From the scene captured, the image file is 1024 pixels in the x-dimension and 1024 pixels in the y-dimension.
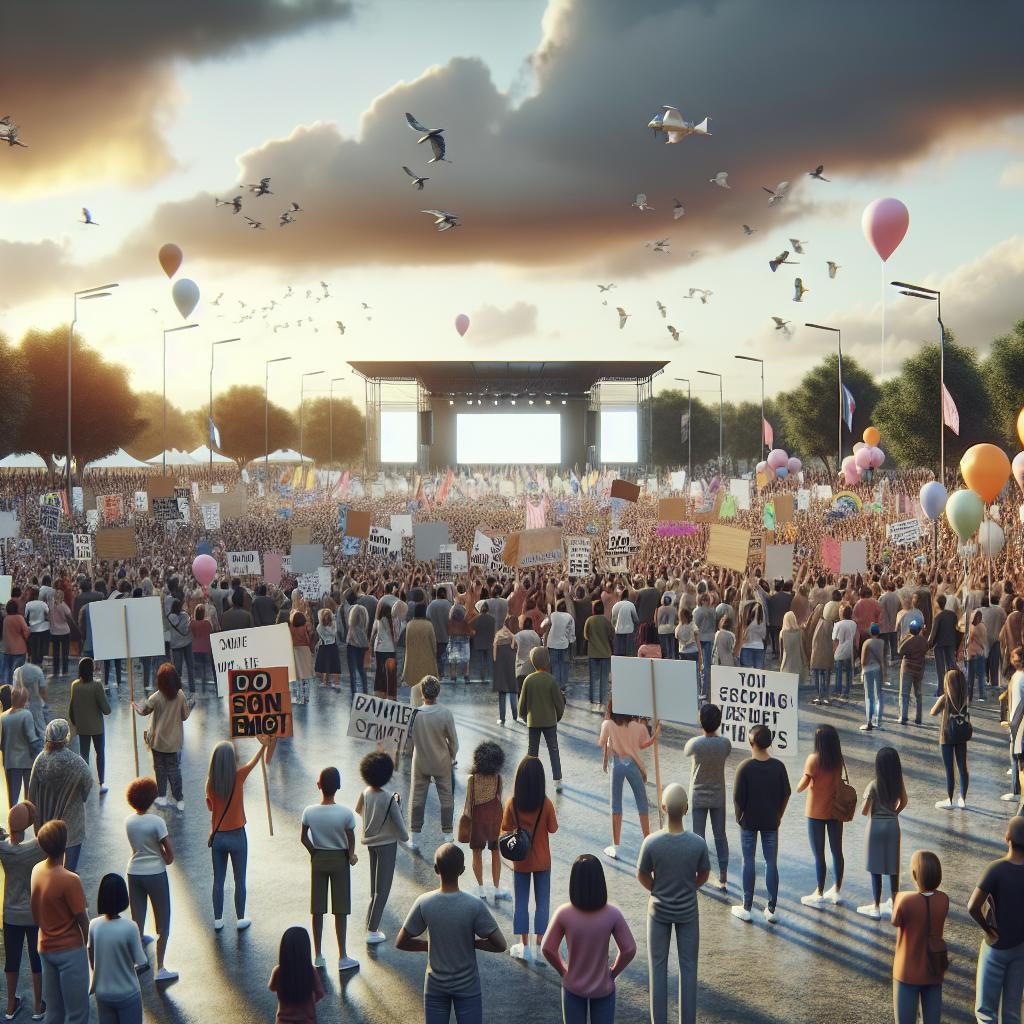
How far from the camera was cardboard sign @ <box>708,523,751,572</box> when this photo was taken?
19.2 meters

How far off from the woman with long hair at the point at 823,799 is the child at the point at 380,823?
9.49 feet

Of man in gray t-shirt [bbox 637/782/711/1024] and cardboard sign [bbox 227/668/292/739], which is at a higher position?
cardboard sign [bbox 227/668/292/739]

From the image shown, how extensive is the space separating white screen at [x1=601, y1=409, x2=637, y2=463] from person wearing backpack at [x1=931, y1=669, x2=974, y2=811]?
57392 mm

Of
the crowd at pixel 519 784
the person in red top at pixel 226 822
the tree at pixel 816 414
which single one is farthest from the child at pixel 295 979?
the tree at pixel 816 414

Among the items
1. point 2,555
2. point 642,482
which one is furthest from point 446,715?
point 642,482

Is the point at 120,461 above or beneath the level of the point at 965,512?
above

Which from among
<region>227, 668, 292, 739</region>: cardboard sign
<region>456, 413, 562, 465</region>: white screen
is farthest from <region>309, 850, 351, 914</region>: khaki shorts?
<region>456, 413, 562, 465</region>: white screen

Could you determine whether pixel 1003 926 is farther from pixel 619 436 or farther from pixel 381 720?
pixel 619 436

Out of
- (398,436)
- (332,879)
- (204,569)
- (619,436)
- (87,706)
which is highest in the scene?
(398,436)

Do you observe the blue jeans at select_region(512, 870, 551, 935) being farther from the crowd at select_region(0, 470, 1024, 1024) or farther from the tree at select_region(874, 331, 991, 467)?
the tree at select_region(874, 331, 991, 467)

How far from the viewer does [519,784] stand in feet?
23.9

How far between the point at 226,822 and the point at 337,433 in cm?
12251

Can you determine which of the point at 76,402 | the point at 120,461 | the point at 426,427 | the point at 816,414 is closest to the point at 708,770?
the point at 426,427

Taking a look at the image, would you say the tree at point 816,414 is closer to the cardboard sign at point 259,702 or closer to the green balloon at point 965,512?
the green balloon at point 965,512
